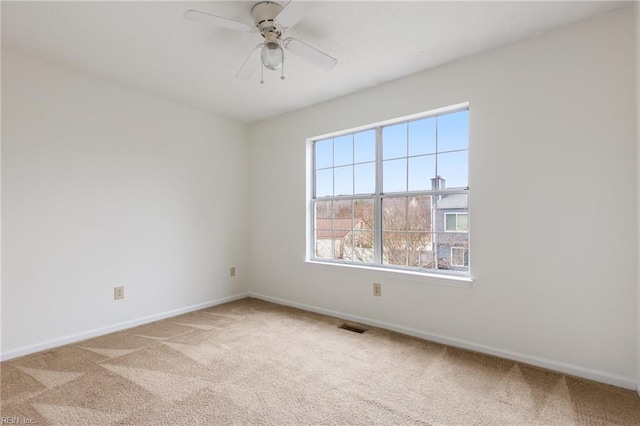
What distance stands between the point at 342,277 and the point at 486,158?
5.80 ft

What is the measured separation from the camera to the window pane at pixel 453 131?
274cm

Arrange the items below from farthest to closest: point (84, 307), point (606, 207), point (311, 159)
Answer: point (311, 159) → point (84, 307) → point (606, 207)

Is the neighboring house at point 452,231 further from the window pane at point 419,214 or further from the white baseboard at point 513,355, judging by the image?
the white baseboard at point 513,355

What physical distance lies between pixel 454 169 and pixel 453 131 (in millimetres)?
335

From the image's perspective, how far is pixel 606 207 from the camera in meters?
2.05

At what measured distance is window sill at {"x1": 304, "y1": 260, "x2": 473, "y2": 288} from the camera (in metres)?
2.63

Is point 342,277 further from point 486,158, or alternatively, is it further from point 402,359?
point 486,158

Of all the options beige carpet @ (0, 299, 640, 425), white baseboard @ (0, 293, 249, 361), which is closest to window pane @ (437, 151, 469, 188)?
beige carpet @ (0, 299, 640, 425)

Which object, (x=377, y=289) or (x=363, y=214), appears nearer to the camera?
(x=377, y=289)

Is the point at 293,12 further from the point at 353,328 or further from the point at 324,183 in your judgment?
the point at 353,328

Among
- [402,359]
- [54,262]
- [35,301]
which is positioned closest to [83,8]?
[54,262]

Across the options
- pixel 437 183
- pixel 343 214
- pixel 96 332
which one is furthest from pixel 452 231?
pixel 96 332

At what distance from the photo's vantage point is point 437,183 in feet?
9.44

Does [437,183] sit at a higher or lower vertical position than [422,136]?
lower
